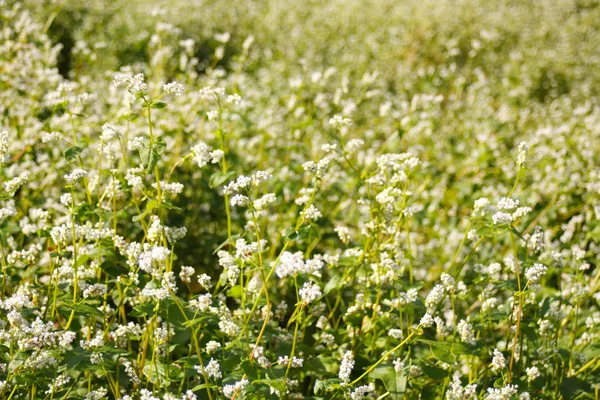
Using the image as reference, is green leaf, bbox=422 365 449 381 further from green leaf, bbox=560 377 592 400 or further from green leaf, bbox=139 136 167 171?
green leaf, bbox=139 136 167 171

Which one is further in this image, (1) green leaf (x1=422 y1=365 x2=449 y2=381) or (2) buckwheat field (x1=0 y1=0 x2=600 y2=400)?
(1) green leaf (x1=422 y1=365 x2=449 y2=381)

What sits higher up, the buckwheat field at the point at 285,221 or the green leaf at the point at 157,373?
the buckwheat field at the point at 285,221

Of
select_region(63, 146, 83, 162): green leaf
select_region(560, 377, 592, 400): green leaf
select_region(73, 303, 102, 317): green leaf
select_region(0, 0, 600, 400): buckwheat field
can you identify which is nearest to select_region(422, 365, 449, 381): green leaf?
select_region(0, 0, 600, 400): buckwheat field

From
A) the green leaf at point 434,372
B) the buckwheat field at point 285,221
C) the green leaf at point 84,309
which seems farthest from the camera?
the green leaf at point 434,372

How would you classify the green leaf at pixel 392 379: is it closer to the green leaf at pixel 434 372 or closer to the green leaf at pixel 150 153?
the green leaf at pixel 434 372

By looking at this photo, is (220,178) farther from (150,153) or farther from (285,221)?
(285,221)

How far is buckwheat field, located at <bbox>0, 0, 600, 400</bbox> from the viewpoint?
74.4 inches

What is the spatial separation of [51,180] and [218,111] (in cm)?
131

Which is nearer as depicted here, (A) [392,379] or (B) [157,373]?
(B) [157,373]

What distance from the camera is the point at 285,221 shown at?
3.46m

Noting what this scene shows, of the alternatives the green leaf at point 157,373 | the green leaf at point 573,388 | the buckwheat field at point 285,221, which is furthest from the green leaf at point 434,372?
the green leaf at point 157,373

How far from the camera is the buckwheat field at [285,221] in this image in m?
1.89

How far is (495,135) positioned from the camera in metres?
5.18

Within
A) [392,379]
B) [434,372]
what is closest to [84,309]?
[392,379]
